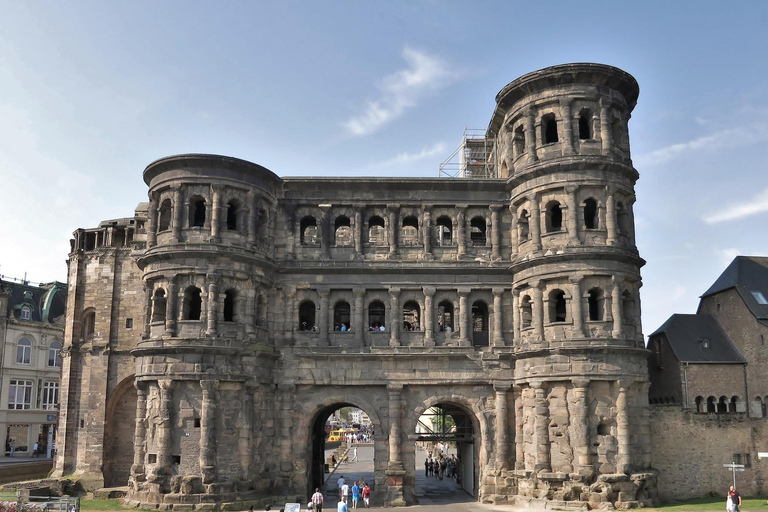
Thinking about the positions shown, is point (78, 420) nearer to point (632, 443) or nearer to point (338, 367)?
point (338, 367)

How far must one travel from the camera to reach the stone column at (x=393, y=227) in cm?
3562

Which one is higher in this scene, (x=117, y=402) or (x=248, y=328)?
(x=248, y=328)

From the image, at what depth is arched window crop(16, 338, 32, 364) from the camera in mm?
57625

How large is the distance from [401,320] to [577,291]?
917 cm

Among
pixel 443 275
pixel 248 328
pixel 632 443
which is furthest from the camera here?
pixel 443 275

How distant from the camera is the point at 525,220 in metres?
34.8

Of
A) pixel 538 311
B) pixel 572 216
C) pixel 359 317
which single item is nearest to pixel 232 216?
pixel 359 317

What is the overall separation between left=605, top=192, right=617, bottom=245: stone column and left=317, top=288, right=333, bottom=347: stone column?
1448cm

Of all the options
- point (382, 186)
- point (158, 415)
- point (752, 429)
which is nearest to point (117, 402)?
point (158, 415)

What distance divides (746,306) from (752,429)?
727 centimetres

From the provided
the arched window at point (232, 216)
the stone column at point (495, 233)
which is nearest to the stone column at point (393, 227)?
the stone column at point (495, 233)

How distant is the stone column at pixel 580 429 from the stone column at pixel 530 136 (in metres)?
11.4

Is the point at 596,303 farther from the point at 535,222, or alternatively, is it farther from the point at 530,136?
the point at 530,136

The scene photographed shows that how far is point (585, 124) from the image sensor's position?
3462 centimetres
